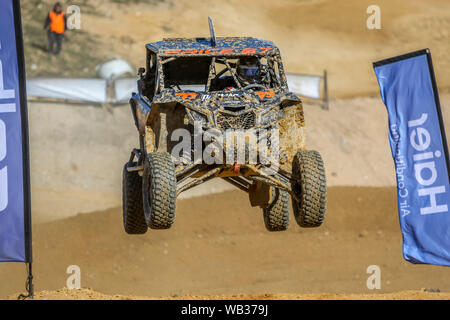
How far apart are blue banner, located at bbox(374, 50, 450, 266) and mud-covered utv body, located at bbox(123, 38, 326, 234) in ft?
10.7

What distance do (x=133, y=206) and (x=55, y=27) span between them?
1700cm

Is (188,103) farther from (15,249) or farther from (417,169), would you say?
(417,169)

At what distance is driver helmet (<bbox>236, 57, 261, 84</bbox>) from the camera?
11789 millimetres

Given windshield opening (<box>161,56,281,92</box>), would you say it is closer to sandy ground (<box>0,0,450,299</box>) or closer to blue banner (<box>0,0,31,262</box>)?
blue banner (<box>0,0,31,262</box>)

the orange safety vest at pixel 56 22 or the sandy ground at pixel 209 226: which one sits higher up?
the orange safety vest at pixel 56 22

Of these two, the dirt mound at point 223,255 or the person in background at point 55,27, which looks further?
the person in background at point 55,27

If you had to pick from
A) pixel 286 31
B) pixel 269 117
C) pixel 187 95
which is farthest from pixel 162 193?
pixel 286 31

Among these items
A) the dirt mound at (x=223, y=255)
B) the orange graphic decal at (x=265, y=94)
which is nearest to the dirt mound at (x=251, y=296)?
the dirt mound at (x=223, y=255)

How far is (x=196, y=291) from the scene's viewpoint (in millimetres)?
18328

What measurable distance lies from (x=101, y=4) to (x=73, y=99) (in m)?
10.1

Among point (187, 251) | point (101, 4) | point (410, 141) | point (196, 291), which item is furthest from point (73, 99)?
point (410, 141)

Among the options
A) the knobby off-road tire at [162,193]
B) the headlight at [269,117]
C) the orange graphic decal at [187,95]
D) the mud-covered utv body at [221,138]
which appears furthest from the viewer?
the orange graphic decal at [187,95]

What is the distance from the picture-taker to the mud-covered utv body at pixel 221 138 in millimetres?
10523

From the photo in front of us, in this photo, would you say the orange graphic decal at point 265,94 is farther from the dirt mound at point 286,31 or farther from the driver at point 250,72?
the dirt mound at point 286,31
